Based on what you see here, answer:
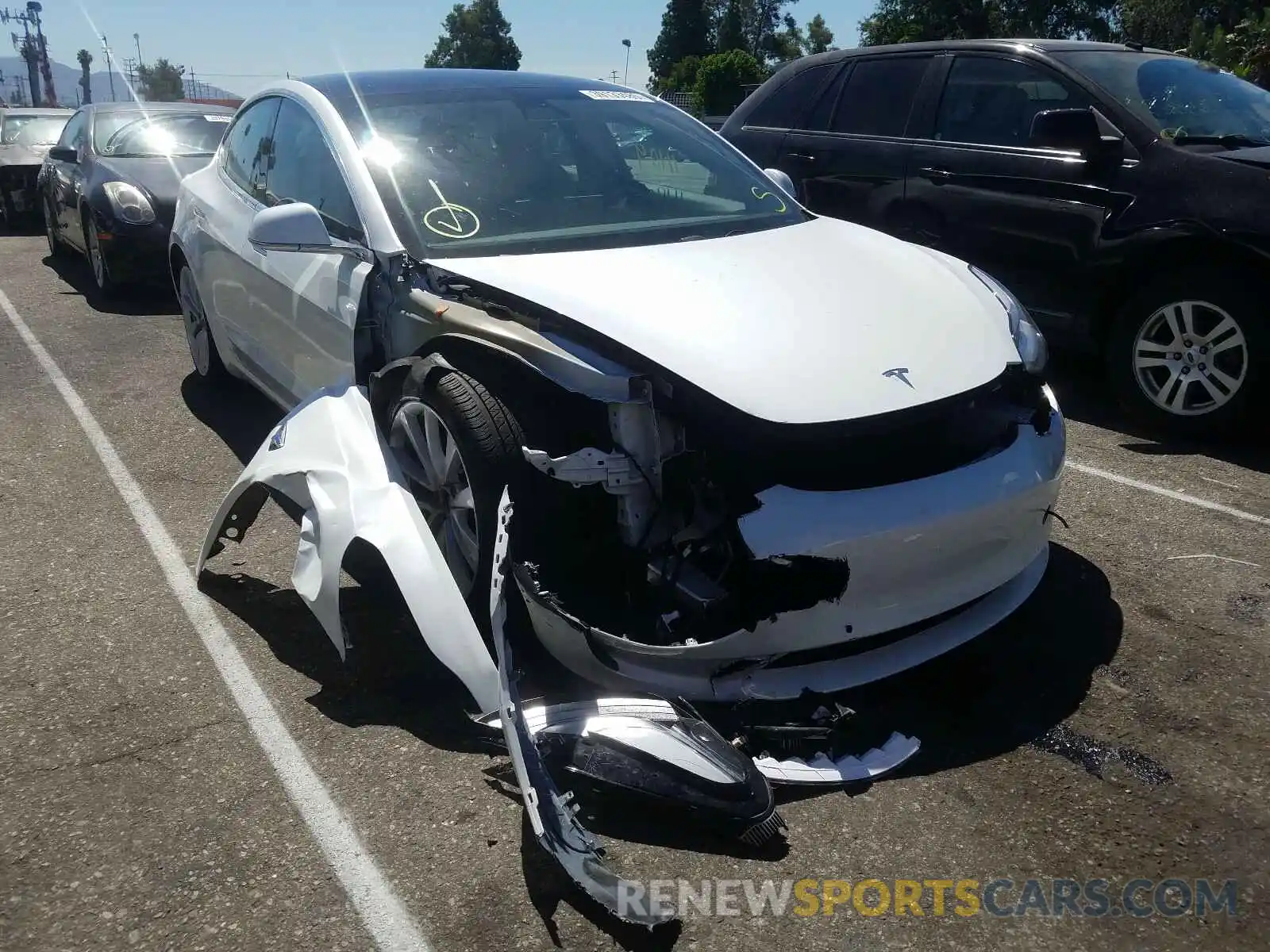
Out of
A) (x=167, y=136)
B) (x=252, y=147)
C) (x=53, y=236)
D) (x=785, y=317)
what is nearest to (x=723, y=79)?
(x=53, y=236)

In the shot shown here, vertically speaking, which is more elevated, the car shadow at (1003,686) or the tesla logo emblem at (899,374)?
the tesla logo emblem at (899,374)

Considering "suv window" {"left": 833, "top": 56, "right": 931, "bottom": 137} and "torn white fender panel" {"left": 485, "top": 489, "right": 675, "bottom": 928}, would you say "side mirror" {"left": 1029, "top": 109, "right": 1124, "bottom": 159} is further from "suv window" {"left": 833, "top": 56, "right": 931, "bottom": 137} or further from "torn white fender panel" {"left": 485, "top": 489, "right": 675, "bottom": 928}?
"torn white fender panel" {"left": 485, "top": 489, "right": 675, "bottom": 928}

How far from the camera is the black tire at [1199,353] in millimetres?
4801

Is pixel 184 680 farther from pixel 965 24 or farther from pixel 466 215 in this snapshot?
pixel 965 24

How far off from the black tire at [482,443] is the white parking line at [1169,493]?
295 centimetres

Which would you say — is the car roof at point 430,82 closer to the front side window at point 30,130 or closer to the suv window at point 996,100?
the suv window at point 996,100

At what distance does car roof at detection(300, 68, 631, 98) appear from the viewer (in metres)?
4.07

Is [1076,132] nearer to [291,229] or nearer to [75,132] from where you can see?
[291,229]

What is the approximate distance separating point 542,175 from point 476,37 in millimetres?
95114

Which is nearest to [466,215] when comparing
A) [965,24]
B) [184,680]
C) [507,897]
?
[184,680]

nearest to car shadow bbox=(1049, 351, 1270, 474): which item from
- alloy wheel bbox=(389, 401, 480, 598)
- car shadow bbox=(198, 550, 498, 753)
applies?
alloy wheel bbox=(389, 401, 480, 598)

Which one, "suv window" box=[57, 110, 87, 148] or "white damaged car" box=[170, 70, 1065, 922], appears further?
"suv window" box=[57, 110, 87, 148]

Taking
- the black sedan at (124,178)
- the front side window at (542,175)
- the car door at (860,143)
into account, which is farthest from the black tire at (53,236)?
the front side window at (542,175)

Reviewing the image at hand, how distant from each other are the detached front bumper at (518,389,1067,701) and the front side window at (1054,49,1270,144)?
138 inches
